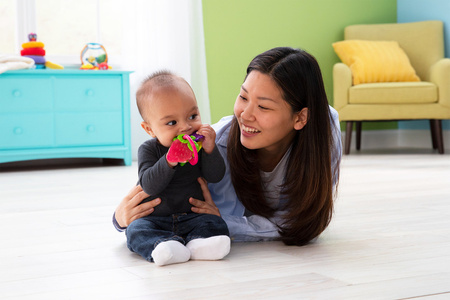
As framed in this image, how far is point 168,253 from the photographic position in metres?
1.14

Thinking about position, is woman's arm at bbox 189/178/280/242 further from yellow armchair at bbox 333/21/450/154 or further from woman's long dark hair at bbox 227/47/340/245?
yellow armchair at bbox 333/21/450/154

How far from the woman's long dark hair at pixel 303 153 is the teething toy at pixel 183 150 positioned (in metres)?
0.19

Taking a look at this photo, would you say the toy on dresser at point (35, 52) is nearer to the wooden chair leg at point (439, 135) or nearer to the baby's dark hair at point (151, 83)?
the baby's dark hair at point (151, 83)

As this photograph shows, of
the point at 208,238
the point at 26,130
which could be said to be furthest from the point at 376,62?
the point at 208,238

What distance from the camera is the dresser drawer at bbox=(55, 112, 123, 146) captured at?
3.50m

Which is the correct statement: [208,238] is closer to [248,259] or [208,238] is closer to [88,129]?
[248,259]

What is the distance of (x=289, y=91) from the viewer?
1.25 m

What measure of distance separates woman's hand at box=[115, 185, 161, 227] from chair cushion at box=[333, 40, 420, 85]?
3.14 meters

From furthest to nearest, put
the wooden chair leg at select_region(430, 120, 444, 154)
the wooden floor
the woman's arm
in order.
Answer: the wooden chair leg at select_region(430, 120, 444, 154) < the woman's arm < the wooden floor

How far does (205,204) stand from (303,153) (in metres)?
0.26

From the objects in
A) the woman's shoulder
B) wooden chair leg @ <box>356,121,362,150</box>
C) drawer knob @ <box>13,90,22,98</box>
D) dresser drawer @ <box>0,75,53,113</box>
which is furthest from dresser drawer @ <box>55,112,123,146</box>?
the woman's shoulder

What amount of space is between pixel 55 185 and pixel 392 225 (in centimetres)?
168

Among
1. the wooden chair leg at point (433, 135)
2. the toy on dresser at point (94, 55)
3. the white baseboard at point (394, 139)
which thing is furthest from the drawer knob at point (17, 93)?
the wooden chair leg at point (433, 135)

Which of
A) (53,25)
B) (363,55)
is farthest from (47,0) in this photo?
(363,55)
